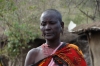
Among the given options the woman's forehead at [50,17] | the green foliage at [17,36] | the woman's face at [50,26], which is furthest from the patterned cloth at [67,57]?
the green foliage at [17,36]

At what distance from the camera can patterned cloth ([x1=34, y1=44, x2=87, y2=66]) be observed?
101 inches

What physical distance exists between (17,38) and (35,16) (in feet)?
4.48

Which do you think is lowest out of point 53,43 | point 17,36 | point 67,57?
point 17,36

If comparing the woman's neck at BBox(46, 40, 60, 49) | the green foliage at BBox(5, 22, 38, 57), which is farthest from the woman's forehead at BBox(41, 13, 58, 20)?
the green foliage at BBox(5, 22, 38, 57)

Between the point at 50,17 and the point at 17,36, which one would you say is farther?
the point at 17,36

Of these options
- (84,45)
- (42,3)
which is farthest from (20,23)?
(84,45)

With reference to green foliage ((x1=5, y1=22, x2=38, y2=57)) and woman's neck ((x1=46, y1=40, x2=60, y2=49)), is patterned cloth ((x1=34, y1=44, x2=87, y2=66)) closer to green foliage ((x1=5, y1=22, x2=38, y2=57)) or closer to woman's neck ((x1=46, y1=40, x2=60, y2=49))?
woman's neck ((x1=46, y1=40, x2=60, y2=49))

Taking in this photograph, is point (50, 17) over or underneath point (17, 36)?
over

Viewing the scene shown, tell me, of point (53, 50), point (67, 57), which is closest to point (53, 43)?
point (53, 50)

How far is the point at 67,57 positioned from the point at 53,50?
0.13 meters

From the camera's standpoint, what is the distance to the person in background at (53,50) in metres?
2.57

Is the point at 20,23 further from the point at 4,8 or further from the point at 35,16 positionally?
the point at 4,8

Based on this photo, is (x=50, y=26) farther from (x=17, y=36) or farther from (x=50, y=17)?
(x=17, y=36)

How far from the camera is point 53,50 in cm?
264
